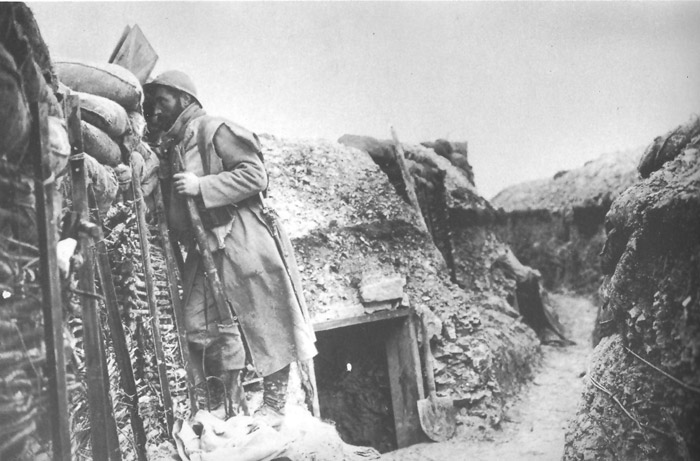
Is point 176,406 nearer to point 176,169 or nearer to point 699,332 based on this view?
point 176,169

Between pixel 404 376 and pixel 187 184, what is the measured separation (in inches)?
168

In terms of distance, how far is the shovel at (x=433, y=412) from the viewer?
5.82 metres

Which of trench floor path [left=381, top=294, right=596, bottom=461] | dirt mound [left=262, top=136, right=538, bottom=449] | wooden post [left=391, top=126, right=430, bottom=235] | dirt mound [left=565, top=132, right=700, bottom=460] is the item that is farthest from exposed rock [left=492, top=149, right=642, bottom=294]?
dirt mound [left=565, top=132, right=700, bottom=460]

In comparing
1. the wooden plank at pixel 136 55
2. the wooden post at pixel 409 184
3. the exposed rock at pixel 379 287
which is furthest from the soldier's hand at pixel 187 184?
the wooden post at pixel 409 184

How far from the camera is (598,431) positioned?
9.61 feet

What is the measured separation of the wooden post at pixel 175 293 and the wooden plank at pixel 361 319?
2.89 meters

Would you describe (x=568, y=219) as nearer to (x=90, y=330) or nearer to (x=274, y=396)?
(x=274, y=396)

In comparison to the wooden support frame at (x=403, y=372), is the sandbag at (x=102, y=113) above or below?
above

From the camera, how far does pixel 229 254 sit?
2771 mm

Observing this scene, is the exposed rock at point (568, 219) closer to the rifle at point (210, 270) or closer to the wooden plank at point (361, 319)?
the wooden plank at point (361, 319)

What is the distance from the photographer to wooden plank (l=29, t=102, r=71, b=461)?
146cm

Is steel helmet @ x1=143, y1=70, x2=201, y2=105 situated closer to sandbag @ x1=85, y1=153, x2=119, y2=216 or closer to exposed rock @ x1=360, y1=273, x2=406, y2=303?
sandbag @ x1=85, y1=153, x2=119, y2=216

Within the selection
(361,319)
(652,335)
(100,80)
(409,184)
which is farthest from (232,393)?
(409,184)

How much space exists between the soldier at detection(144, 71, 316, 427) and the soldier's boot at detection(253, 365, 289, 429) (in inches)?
0.6
